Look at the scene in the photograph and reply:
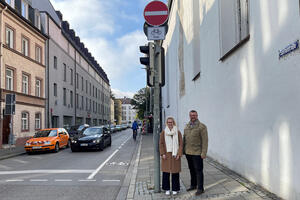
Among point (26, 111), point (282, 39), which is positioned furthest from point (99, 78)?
point (282, 39)

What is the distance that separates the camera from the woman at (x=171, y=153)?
5.71 meters

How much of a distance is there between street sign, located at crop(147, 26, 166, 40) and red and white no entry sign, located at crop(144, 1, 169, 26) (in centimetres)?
11

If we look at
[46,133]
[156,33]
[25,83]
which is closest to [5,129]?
[25,83]

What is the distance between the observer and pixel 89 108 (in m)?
52.7

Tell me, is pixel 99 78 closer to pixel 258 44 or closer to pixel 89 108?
pixel 89 108

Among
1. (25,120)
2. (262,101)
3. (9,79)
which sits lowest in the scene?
(25,120)

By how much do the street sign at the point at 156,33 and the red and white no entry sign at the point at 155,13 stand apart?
0.34 feet

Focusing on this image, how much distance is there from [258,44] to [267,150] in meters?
2.23

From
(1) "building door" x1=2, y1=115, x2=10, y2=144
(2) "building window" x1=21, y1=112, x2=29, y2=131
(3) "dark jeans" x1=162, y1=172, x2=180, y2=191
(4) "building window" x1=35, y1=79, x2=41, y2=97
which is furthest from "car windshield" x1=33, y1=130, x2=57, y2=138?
(3) "dark jeans" x1=162, y1=172, x2=180, y2=191

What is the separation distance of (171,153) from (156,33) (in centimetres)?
257

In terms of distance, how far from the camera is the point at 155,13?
6.12 meters

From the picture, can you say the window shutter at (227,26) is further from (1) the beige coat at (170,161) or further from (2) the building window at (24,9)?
(2) the building window at (24,9)

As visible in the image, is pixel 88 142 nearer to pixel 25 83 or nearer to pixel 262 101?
pixel 25 83

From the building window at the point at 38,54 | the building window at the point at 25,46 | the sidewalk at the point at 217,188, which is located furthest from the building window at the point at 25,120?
the sidewalk at the point at 217,188
